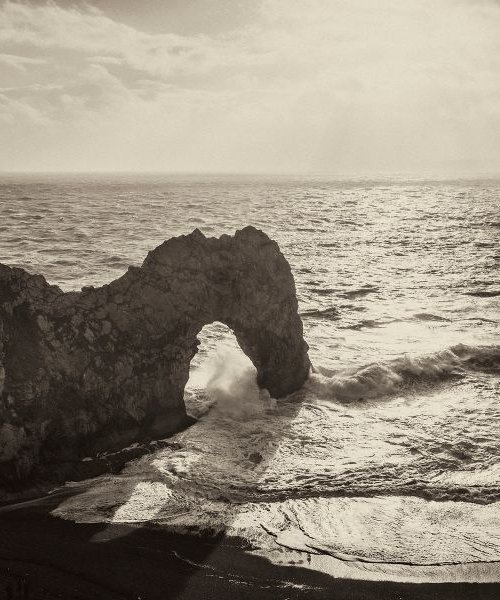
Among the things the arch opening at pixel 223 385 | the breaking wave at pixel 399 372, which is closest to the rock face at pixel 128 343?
the arch opening at pixel 223 385

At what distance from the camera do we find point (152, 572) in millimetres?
6078

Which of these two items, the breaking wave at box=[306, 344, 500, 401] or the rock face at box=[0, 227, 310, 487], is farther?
the breaking wave at box=[306, 344, 500, 401]

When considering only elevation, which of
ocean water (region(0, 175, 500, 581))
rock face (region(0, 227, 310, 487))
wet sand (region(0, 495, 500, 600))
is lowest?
wet sand (region(0, 495, 500, 600))

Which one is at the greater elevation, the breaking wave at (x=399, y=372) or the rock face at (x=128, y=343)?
the rock face at (x=128, y=343)

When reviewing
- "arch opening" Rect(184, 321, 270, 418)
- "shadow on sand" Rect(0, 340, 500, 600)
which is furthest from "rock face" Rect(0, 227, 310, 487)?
"shadow on sand" Rect(0, 340, 500, 600)

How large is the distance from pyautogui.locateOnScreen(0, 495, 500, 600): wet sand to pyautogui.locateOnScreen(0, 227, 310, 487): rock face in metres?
1.46

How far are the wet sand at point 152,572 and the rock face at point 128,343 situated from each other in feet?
4.78

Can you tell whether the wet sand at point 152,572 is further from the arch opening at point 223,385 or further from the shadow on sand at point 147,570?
the arch opening at point 223,385

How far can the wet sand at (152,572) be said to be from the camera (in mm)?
5766

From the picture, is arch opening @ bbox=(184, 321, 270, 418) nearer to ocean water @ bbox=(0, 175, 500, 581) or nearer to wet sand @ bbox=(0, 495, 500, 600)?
ocean water @ bbox=(0, 175, 500, 581)

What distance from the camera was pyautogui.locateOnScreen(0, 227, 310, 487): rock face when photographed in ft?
26.1

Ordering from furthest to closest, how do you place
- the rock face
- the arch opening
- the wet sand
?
the arch opening, the rock face, the wet sand

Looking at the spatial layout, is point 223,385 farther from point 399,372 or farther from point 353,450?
point 399,372

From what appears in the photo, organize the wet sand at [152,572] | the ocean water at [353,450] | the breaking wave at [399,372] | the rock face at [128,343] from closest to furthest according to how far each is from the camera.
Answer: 1. the wet sand at [152,572]
2. the ocean water at [353,450]
3. the rock face at [128,343]
4. the breaking wave at [399,372]
